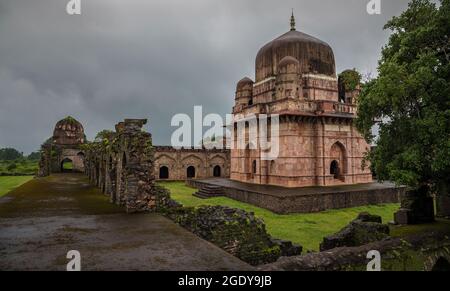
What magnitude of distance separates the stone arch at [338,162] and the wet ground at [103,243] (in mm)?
16655

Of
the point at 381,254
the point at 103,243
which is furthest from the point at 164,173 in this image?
the point at 381,254

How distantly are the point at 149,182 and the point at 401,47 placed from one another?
314 inches

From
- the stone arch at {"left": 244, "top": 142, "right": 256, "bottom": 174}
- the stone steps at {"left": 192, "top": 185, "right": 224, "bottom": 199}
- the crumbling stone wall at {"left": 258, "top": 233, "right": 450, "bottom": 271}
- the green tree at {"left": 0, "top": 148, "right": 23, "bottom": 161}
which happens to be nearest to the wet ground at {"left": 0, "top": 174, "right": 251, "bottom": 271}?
the crumbling stone wall at {"left": 258, "top": 233, "right": 450, "bottom": 271}

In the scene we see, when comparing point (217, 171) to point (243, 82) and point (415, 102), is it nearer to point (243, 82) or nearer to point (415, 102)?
point (243, 82)

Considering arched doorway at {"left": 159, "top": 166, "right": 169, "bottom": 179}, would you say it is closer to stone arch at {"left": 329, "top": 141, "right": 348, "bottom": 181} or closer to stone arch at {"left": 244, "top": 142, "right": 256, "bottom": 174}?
stone arch at {"left": 244, "top": 142, "right": 256, "bottom": 174}

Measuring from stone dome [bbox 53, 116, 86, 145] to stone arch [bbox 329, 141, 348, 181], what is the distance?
1240 inches

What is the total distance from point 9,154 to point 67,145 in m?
61.4

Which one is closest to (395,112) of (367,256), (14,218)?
(367,256)

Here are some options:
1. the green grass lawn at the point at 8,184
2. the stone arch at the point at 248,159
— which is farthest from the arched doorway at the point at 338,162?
the green grass lawn at the point at 8,184

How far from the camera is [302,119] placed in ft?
67.9

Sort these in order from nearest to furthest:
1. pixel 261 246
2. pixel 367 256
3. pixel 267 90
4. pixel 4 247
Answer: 1. pixel 4 247
2. pixel 367 256
3. pixel 261 246
4. pixel 267 90

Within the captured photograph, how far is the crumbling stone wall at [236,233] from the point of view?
6.98 metres
